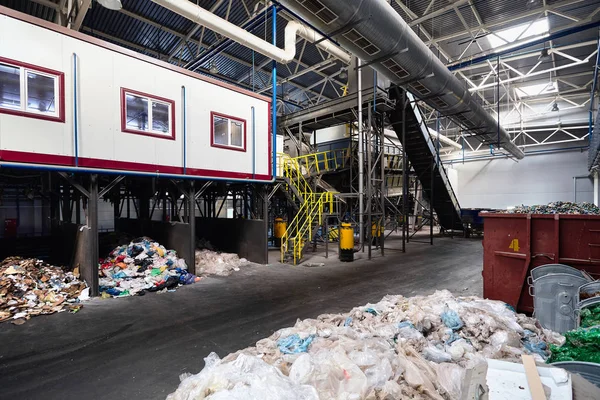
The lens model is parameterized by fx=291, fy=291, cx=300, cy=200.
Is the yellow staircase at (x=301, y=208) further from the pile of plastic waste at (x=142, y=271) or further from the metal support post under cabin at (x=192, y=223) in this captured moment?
the pile of plastic waste at (x=142, y=271)

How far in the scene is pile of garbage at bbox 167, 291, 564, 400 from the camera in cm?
272

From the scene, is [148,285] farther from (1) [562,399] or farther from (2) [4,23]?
(1) [562,399]

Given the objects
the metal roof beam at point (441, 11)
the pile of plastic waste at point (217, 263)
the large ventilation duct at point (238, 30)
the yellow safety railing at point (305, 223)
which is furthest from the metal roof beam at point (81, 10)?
the metal roof beam at point (441, 11)

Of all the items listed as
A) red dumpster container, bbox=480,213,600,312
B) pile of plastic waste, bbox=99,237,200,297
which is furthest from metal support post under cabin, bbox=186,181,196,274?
red dumpster container, bbox=480,213,600,312

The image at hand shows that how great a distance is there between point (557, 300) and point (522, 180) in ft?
76.4

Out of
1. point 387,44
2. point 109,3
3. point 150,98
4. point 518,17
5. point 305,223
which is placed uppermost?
point 518,17

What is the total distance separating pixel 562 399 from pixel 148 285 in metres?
8.15

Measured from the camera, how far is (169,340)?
4.83 m

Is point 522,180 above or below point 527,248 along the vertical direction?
above

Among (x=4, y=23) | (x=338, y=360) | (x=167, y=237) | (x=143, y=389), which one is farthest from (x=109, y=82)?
(x=338, y=360)

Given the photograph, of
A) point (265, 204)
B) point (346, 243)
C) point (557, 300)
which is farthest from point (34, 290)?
point (557, 300)

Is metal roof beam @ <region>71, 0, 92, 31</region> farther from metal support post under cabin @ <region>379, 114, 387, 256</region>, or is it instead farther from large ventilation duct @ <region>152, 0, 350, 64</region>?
metal support post under cabin @ <region>379, 114, 387, 256</region>

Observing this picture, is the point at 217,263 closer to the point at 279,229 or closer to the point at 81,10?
the point at 279,229

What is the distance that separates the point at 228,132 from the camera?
991 centimetres
